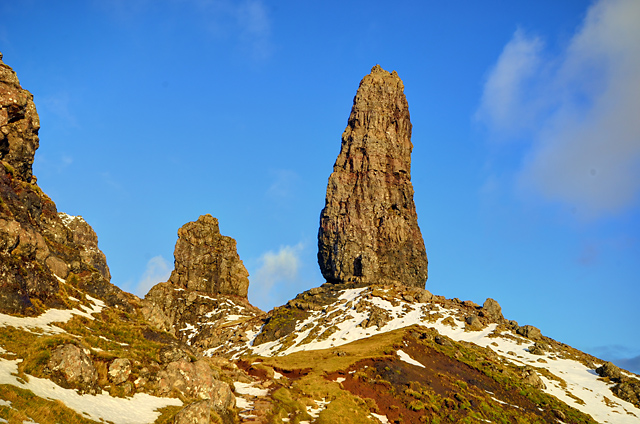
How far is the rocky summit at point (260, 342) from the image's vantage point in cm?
2855

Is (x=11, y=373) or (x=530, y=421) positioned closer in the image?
(x=11, y=373)

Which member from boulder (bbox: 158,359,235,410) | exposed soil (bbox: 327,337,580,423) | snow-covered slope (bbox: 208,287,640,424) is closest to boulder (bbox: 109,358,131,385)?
boulder (bbox: 158,359,235,410)

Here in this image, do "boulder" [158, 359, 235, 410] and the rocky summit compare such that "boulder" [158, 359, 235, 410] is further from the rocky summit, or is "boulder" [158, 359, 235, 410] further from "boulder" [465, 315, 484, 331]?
"boulder" [465, 315, 484, 331]

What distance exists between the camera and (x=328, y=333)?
84375 millimetres

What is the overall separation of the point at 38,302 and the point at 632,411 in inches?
2887

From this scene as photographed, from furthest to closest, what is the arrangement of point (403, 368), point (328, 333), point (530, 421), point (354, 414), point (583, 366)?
point (328, 333)
point (583, 366)
point (403, 368)
point (530, 421)
point (354, 414)

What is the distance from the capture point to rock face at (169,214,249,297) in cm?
13012

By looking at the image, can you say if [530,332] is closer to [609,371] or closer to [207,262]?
[609,371]

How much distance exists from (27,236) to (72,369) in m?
19.9

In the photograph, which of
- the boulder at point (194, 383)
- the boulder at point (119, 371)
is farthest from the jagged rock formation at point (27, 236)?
the boulder at point (194, 383)

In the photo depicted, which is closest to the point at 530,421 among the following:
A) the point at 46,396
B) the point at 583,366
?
the point at 583,366

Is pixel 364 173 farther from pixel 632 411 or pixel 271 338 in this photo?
pixel 632 411

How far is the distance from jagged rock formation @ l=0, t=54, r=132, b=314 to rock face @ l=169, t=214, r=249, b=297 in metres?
71.3

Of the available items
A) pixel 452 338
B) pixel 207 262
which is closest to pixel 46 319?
pixel 452 338
